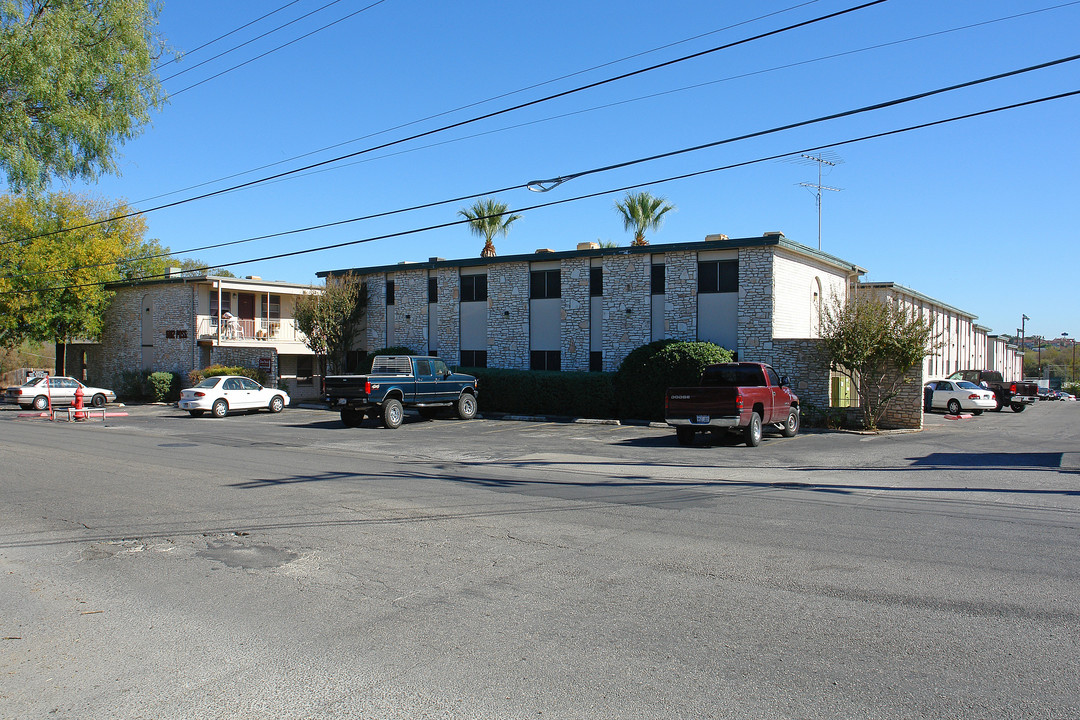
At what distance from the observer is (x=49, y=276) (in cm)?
4159

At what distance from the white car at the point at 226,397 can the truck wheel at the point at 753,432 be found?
20514mm

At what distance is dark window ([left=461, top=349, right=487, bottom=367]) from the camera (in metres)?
32.7

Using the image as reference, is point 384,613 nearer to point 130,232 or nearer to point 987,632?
point 987,632

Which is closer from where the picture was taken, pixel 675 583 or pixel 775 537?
pixel 675 583

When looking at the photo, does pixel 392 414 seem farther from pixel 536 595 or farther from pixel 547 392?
pixel 536 595

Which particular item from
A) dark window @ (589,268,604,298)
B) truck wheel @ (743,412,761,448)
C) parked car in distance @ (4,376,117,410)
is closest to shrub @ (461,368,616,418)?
dark window @ (589,268,604,298)

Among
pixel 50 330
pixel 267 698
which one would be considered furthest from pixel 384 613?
pixel 50 330

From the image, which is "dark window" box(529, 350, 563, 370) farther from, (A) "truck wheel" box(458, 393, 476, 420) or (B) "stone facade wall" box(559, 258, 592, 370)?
(A) "truck wheel" box(458, 393, 476, 420)

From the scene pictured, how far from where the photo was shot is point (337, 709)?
14.4 ft

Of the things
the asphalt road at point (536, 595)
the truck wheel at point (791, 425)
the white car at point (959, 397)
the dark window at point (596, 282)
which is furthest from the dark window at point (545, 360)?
the asphalt road at point (536, 595)

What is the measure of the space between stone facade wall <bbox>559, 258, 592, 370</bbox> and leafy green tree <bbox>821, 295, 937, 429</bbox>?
9.11 metres

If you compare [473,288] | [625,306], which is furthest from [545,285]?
[625,306]

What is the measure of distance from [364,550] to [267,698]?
140 inches

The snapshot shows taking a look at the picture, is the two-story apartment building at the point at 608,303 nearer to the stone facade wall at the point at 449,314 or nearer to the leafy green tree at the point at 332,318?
the stone facade wall at the point at 449,314
